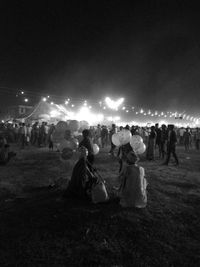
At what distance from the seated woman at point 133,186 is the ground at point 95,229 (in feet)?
0.68

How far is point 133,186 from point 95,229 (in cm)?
164

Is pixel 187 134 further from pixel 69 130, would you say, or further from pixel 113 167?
pixel 69 130

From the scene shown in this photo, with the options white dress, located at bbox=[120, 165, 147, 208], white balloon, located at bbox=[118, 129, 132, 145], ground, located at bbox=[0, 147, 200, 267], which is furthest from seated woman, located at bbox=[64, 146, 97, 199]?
white balloon, located at bbox=[118, 129, 132, 145]

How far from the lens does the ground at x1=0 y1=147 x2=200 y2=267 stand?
3.92m

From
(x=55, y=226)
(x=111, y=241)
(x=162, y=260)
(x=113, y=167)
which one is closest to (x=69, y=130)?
(x=113, y=167)

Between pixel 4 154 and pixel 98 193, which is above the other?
pixel 4 154

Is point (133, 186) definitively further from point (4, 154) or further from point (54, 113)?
point (54, 113)

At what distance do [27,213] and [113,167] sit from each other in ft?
22.1

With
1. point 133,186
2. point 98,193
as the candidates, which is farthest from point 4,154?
point 133,186

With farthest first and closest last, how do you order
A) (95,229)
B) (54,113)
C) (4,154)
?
(54,113) < (4,154) < (95,229)

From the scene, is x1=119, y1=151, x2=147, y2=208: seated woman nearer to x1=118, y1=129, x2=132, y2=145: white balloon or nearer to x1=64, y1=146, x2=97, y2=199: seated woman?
x1=64, y1=146, x2=97, y2=199: seated woman

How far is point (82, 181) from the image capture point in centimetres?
652

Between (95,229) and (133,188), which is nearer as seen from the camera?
(95,229)

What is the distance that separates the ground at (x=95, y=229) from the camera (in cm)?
392
